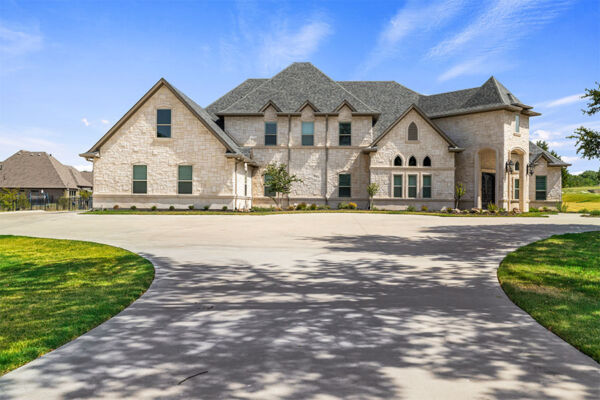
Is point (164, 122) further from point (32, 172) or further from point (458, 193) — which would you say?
point (32, 172)

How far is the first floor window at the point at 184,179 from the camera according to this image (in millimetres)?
28234

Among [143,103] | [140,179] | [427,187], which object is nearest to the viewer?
[143,103]

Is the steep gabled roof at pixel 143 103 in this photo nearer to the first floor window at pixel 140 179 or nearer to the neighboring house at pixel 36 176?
the first floor window at pixel 140 179

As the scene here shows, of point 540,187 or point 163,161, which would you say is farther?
point 540,187

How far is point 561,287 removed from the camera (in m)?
6.03

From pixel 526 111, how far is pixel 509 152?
13.7 feet

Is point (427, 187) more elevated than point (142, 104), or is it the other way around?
point (142, 104)

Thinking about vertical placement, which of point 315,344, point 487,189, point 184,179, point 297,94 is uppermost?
point 297,94

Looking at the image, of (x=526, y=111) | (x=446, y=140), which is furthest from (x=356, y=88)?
(x=526, y=111)

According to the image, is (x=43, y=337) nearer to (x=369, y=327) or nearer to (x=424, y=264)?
(x=369, y=327)

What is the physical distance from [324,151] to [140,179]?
49.1ft

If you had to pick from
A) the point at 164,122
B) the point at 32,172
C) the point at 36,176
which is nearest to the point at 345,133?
the point at 164,122

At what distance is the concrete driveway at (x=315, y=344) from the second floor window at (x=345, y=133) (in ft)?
85.5

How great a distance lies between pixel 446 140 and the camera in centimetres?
3148
